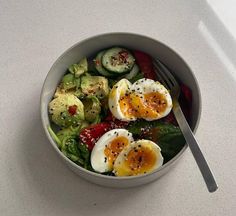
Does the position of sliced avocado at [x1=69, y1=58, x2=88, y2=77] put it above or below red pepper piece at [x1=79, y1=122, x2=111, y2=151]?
above

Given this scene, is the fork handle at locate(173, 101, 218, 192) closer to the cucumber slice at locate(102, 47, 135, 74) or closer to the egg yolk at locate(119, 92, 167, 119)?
the egg yolk at locate(119, 92, 167, 119)

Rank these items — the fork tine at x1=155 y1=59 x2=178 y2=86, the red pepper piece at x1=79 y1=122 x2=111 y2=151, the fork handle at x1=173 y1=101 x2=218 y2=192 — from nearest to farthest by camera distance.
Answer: the fork handle at x1=173 y1=101 x2=218 y2=192, the red pepper piece at x1=79 y1=122 x2=111 y2=151, the fork tine at x1=155 y1=59 x2=178 y2=86

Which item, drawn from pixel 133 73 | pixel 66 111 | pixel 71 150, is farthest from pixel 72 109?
pixel 133 73

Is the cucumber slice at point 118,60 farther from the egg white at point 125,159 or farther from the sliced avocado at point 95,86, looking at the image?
the egg white at point 125,159

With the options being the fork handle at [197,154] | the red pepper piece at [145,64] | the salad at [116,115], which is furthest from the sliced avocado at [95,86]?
the fork handle at [197,154]

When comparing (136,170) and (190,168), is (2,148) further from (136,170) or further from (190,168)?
(190,168)

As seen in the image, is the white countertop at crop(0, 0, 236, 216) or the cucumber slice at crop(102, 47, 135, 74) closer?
the white countertop at crop(0, 0, 236, 216)

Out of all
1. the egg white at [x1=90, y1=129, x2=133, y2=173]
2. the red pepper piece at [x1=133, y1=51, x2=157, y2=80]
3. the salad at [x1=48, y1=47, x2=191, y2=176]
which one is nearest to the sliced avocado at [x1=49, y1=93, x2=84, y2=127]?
the salad at [x1=48, y1=47, x2=191, y2=176]
